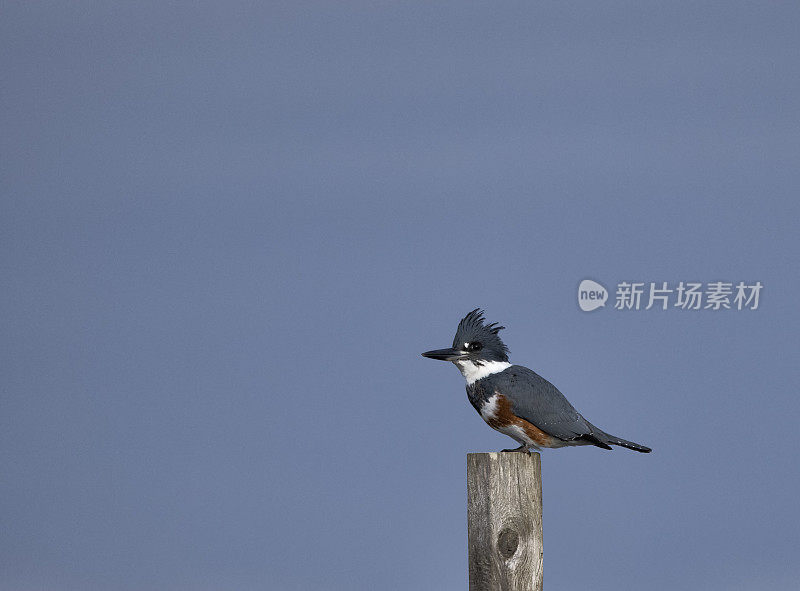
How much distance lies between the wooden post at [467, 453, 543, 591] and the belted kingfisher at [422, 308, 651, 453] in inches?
63.3

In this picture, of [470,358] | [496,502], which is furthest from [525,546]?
[470,358]

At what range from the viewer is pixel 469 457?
22.4 ft

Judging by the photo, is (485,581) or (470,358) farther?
(470,358)

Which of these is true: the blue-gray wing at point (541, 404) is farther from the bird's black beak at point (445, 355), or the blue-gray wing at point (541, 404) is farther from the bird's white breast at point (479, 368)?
the bird's black beak at point (445, 355)

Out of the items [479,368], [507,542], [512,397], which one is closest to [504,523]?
[507,542]

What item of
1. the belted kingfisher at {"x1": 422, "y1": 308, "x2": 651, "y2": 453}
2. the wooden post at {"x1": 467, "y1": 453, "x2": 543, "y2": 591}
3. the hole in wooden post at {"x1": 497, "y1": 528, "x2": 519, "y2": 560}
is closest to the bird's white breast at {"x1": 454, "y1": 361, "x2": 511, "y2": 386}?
the belted kingfisher at {"x1": 422, "y1": 308, "x2": 651, "y2": 453}

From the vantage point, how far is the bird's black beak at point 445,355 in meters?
8.74


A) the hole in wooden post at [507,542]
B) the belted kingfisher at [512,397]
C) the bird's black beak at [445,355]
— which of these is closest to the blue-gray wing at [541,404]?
the belted kingfisher at [512,397]

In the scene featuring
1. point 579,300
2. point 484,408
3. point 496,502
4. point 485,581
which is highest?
point 579,300

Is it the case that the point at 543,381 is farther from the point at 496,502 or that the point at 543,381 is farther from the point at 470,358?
the point at 496,502

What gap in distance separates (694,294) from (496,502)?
6.63 meters

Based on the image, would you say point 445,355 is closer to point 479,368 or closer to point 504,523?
point 479,368

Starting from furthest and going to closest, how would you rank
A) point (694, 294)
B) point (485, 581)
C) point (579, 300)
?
point (694, 294)
point (579, 300)
point (485, 581)

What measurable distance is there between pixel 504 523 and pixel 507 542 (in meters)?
0.13
